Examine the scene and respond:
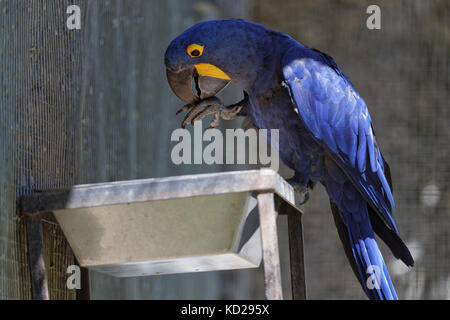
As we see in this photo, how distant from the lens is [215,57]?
137 cm

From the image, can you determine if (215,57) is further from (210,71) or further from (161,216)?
(161,216)

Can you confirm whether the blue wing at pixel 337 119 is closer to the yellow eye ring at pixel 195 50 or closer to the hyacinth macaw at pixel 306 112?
the hyacinth macaw at pixel 306 112

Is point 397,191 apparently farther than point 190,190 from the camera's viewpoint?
Yes

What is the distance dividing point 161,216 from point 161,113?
1329 millimetres

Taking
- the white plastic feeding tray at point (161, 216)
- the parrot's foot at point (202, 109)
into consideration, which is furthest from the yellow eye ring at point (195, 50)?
the white plastic feeding tray at point (161, 216)

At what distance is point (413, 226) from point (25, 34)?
6.16 feet

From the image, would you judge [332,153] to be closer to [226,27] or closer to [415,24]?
[226,27]

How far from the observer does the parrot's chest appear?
4.66ft

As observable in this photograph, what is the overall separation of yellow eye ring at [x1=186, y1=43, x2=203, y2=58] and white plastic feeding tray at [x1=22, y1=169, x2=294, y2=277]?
47 cm

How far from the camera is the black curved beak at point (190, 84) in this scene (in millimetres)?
1362

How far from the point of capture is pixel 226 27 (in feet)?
4.53

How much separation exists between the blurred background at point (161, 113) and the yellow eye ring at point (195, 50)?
23cm

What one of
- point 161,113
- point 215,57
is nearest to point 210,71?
point 215,57
